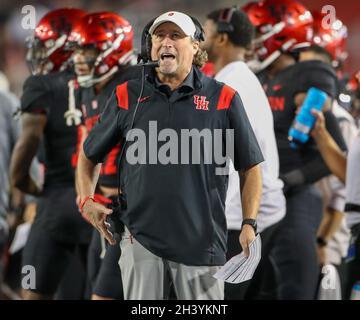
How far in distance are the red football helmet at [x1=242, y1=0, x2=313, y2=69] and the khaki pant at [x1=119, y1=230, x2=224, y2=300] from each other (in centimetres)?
183

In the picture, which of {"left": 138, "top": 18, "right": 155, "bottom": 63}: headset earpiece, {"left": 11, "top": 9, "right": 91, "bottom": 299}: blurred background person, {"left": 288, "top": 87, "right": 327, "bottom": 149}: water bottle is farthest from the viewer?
{"left": 11, "top": 9, "right": 91, "bottom": 299}: blurred background person

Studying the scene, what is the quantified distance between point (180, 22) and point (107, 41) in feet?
4.27

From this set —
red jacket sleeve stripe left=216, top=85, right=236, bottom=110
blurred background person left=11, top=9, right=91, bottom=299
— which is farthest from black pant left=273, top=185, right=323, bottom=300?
red jacket sleeve stripe left=216, top=85, right=236, bottom=110

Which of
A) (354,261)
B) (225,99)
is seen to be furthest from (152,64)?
(354,261)

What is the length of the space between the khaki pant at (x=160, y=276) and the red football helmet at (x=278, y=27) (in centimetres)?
183

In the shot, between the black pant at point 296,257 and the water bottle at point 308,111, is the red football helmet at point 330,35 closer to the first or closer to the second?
the water bottle at point 308,111

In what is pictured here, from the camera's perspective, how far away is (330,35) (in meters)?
5.92

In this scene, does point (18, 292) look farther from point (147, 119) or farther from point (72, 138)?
point (147, 119)

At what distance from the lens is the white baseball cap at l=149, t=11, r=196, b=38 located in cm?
373

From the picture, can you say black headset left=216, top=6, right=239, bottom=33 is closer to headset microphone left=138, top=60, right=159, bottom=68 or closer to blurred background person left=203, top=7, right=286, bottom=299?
blurred background person left=203, top=7, right=286, bottom=299

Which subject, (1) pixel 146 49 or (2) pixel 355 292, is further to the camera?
(2) pixel 355 292

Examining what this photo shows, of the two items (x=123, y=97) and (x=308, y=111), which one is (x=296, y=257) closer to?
(x=308, y=111)

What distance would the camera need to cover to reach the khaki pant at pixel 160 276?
12.0 feet
